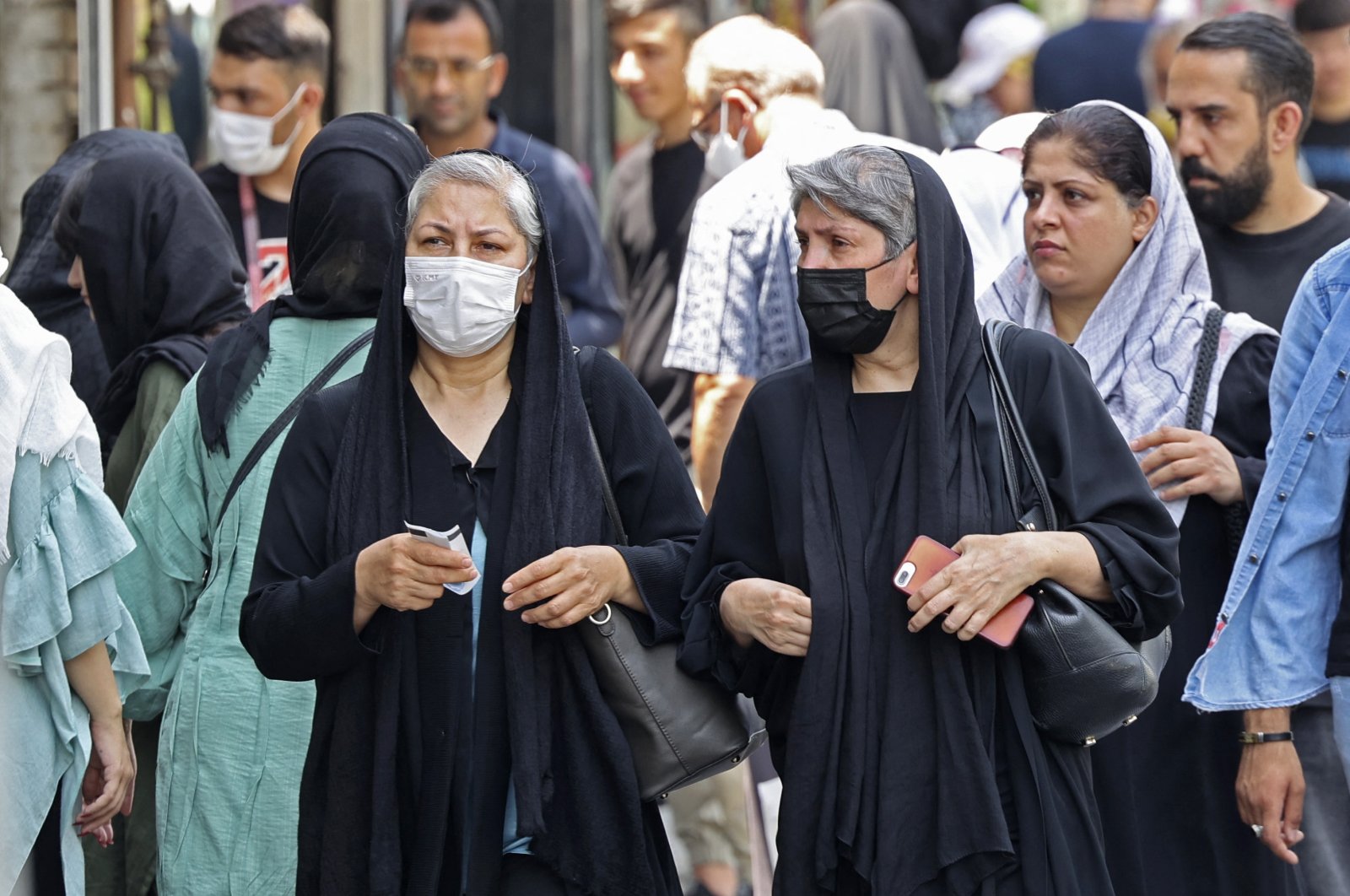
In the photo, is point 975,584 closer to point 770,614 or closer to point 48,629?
point 770,614

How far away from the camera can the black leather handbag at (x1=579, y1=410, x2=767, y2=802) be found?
350 centimetres

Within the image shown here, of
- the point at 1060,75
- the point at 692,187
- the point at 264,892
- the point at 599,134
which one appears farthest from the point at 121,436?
the point at 599,134

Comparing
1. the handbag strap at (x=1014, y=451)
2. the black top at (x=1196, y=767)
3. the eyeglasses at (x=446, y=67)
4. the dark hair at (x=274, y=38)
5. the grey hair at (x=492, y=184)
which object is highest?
the dark hair at (x=274, y=38)

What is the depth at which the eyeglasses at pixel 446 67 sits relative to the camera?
23.4 feet

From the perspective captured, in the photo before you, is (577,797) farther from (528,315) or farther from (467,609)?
(528,315)

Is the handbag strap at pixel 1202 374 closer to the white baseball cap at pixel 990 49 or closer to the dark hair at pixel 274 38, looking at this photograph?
the dark hair at pixel 274 38

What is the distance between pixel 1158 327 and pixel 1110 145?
41cm

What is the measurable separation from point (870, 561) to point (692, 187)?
3.75 meters

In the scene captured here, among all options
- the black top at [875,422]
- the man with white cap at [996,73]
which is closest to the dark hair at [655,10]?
the man with white cap at [996,73]

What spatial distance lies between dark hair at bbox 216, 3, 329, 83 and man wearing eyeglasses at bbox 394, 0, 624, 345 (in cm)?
49

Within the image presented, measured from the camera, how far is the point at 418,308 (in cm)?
362

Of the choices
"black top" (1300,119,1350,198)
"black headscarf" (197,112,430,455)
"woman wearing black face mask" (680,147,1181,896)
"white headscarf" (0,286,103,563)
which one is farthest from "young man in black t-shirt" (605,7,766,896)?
"white headscarf" (0,286,103,563)

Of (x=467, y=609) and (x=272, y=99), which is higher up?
(x=272, y=99)

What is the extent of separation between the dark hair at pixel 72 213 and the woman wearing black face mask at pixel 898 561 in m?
2.05
